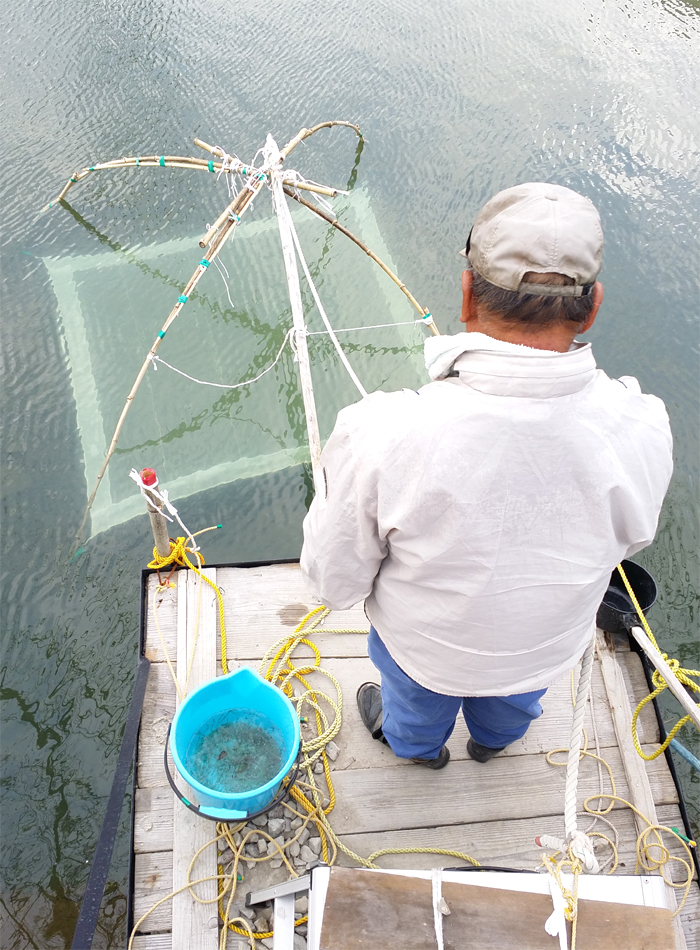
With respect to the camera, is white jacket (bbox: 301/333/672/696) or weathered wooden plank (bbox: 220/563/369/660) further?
weathered wooden plank (bbox: 220/563/369/660)

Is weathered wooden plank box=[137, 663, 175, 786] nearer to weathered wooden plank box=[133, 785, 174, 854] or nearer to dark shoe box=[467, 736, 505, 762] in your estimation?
weathered wooden plank box=[133, 785, 174, 854]

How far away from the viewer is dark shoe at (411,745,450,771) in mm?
2186

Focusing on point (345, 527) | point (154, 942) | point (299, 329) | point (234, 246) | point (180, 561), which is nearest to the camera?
point (345, 527)

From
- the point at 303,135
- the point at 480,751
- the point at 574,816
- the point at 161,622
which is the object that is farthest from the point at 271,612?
the point at 303,135

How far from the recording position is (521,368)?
1.00m

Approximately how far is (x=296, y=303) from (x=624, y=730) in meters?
2.44

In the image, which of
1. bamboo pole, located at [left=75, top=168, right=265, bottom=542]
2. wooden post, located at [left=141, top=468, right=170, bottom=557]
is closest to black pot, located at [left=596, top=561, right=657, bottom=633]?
wooden post, located at [left=141, top=468, right=170, bottom=557]

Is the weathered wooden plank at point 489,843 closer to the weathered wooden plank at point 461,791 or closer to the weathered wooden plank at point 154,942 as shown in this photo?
the weathered wooden plank at point 461,791

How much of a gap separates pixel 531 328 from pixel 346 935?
4.24ft

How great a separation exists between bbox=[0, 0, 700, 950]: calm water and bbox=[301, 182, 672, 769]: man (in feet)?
7.55

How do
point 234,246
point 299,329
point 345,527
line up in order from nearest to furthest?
point 345,527 < point 299,329 < point 234,246

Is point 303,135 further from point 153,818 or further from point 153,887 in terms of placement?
point 153,887

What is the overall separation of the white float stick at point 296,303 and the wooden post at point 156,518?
0.69 m

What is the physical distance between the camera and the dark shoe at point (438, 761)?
219 centimetres
